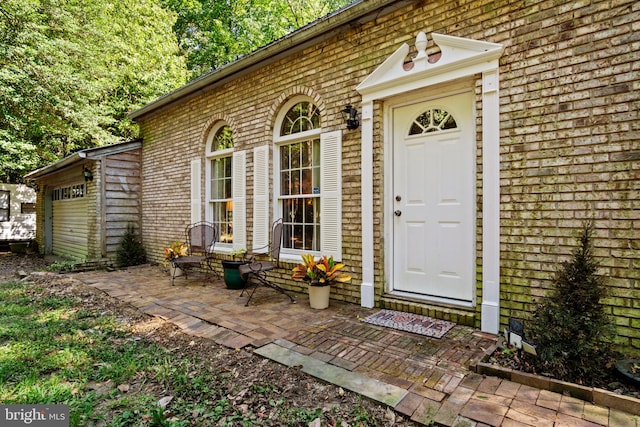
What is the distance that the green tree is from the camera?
830 centimetres

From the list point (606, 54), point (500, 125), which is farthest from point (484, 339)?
point (606, 54)

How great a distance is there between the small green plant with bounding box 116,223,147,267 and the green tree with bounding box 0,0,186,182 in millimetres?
4201

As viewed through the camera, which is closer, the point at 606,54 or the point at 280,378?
the point at 280,378

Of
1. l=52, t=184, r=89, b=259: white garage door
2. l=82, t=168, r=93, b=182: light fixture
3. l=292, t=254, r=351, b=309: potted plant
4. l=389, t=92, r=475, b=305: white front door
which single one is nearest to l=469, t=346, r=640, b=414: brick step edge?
l=389, t=92, r=475, b=305: white front door

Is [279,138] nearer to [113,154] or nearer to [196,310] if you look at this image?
[196,310]

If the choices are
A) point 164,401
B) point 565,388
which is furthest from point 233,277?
point 565,388

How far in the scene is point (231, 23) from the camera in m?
14.7

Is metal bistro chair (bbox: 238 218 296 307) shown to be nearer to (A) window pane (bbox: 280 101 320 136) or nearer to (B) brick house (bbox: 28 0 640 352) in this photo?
(B) brick house (bbox: 28 0 640 352)

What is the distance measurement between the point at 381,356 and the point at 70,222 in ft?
32.5

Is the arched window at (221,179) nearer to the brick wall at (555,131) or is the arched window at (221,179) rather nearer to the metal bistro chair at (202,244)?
the metal bistro chair at (202,244)

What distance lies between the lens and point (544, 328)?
2312mm

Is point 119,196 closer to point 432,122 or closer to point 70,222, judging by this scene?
point 70,222

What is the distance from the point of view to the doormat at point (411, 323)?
3131 mm

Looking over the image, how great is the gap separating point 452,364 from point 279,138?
12.5ft
